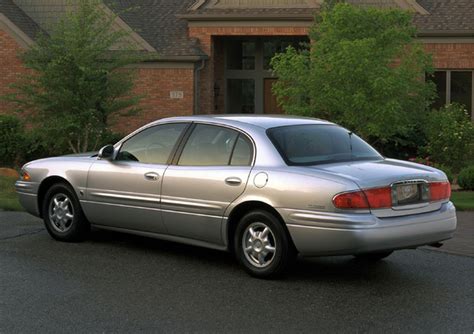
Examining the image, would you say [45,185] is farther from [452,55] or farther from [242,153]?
[452,55]

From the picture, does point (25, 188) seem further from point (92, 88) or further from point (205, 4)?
point (205, 4)

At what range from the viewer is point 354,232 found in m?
6.31

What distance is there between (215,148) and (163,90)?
16.7 meters

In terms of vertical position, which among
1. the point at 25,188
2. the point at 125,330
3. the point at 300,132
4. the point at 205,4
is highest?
the point at 205,4

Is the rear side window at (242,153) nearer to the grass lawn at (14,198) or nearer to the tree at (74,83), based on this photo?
the grass lawn at (14,198)

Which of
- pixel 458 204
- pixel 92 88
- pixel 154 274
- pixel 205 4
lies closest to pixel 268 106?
pixel 205 4

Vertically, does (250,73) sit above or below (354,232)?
above

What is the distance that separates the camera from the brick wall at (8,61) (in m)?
24.0

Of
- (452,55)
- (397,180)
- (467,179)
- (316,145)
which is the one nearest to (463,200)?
(467,179)

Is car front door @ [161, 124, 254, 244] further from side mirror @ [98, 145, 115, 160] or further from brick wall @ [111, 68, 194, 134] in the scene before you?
brick wall @ [111, 68, 194, 134]

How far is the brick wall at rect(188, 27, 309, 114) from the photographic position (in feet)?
77.4

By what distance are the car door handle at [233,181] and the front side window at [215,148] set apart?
0.61ft

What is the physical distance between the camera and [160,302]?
6062mm

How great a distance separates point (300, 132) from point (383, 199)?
1274mm
